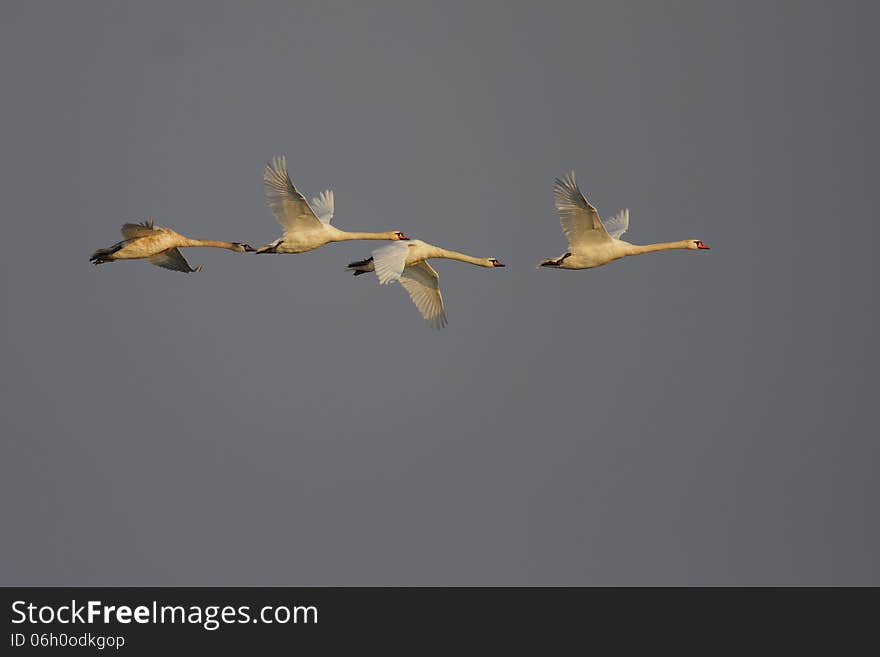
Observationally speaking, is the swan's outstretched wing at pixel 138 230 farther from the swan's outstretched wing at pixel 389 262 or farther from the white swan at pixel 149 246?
the swan's outstretched wing at pixel 389 262

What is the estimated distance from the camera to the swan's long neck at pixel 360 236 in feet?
183

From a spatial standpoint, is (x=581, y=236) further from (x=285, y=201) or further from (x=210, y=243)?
(x=210, y=243)

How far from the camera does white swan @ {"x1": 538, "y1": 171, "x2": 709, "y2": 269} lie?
2074 inches

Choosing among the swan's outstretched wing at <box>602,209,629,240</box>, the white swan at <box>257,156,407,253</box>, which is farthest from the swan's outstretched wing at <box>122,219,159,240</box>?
the swan's outstretched wing at <box>602,209,629,240</box>

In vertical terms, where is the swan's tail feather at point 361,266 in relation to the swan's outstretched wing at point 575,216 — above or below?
above

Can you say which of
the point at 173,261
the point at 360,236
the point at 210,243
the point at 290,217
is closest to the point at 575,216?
the point at 360,236

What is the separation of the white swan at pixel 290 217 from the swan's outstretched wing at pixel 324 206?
1421mm

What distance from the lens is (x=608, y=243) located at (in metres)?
54.0

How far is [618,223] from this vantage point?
5741 cm

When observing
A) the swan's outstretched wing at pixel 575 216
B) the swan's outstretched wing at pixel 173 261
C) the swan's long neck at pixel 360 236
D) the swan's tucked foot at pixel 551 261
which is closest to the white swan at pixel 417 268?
the swan's long neck at pixel 360 236
